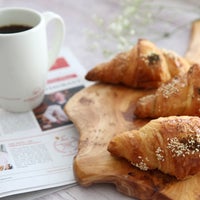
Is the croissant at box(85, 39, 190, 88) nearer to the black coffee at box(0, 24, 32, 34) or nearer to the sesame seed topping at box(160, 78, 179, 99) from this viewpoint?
the sesame seed topping at box(160, 78, 179, 99)

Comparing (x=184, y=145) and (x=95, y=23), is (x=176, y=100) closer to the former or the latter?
(x=184, y=145)

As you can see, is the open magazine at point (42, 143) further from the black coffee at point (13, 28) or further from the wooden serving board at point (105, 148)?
the black coffee at point (13, 28)

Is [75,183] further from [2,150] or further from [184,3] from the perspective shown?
[184,3]

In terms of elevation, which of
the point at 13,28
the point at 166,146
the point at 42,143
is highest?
the point at 13,28

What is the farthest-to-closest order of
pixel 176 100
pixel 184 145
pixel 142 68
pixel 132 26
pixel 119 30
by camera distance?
pixel 132 26, pixel 119 30, pixel 142 68, pixel 176 100, pixel 184 145

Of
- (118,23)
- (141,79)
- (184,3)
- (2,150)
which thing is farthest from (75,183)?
(184,3)

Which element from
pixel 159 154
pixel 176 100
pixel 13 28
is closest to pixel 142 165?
pixel 159 154
